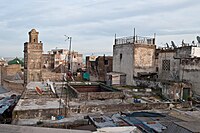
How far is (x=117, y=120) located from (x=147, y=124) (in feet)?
4.35

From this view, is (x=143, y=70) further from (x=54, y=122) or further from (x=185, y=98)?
(x=54, y=122)

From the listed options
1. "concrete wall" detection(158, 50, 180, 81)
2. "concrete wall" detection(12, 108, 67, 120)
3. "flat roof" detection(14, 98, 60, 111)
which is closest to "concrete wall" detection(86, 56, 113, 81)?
"concrete wall" detection(158, 50, 180, 81)

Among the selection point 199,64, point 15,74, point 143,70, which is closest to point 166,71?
point 143,70

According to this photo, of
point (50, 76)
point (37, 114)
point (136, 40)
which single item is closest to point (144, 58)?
point (136, 40)

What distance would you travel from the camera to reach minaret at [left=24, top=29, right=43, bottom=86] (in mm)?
26578

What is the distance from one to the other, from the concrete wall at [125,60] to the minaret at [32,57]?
369 inches

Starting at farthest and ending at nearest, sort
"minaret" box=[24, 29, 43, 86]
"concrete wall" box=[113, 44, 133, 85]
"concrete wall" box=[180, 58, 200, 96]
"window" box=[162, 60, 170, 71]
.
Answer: "minaret" box=[24, 29, 43, 86] → "concrete wall" box=[113, 44, 133, 85] → "window" box=[162, 60, 170, 71] → "concrete wall" box=[180, 58, 200, 96]

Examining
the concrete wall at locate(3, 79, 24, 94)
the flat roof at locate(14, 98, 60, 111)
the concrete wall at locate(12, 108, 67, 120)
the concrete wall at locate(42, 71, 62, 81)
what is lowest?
the concrete wall at locate(3, 79, 24, 94)

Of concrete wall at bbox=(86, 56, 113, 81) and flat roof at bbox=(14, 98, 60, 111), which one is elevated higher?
concrete wall at bbox=(86, 56, 113, 81)

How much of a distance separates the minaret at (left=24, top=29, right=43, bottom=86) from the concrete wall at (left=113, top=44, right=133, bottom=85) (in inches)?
369

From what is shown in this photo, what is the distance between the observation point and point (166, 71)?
20547 millimetres

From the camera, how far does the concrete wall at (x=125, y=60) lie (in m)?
23.0

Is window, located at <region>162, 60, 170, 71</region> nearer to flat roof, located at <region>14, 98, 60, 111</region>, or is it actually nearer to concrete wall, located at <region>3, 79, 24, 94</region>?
flat roof, located at <region>14, 98, 60, 111</region>

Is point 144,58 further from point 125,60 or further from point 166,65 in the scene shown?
point 166,65
